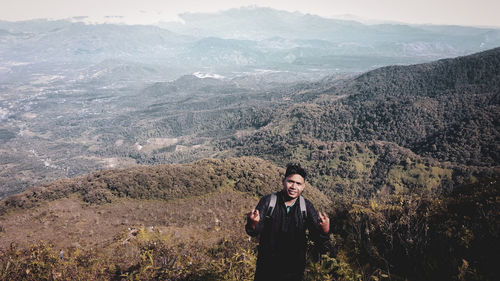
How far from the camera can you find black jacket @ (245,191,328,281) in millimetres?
6297

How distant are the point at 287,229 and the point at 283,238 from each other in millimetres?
254

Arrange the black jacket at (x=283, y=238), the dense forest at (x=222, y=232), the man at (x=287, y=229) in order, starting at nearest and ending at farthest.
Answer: the man at (x=287, y=229) → the black jacket at (x=283, y=238) → the dense forest at (x=222, y=232)

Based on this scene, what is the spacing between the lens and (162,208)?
2483 inches

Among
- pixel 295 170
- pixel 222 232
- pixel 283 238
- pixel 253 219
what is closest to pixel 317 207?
pixel 222 232

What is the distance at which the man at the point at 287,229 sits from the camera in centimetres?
619

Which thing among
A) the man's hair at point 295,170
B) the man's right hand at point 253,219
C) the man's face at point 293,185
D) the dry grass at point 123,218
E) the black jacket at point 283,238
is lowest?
the dry grass at point 123,218

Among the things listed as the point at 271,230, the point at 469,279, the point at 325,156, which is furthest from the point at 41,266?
the point at 325,156

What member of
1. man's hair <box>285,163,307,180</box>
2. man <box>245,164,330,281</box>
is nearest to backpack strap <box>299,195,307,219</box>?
man <box>245,164,330,281</box>

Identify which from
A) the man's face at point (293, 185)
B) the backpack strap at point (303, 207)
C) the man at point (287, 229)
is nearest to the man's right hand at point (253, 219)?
the man at point (287, 229)

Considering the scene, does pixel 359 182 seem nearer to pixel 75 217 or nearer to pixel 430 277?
pixel 75 217

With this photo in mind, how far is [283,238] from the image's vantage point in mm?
6352

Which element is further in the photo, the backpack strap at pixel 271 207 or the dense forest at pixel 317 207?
the dense forest at pixel 317 207

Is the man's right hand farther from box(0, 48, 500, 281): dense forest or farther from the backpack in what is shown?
box(0, 48, 500, 281): dense forest

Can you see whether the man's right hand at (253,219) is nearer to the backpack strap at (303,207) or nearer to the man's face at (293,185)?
the man's face at (293,185)
